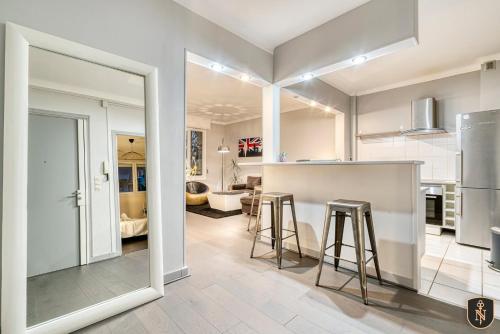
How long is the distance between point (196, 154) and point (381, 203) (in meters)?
6.20

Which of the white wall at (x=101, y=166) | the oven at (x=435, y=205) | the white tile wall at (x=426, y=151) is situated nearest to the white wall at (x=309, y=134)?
the white tile wall at (x=426, y=151)

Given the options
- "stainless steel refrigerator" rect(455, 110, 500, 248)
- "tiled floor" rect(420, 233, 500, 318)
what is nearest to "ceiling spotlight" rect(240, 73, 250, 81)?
"tiled floor" rect(420, 233, 500, 318)

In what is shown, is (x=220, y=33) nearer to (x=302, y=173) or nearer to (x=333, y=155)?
(x=302, y=173)

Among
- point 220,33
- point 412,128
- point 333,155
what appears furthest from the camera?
point 333,155

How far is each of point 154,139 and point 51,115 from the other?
2.31 ft

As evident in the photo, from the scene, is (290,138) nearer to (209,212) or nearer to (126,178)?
(209,212)

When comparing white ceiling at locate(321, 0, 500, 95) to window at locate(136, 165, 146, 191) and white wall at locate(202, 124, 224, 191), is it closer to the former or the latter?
window at locate(136, 165, 146, 191)

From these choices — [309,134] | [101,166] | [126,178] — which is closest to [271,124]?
[126,178]

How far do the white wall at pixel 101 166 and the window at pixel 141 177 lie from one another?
20 cm

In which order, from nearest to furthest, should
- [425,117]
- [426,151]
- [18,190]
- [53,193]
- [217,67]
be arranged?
1. [18,190]
2. [53,193]
3. [217,67]
4. [425,117]
5. [426,151]

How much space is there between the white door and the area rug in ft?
11.0

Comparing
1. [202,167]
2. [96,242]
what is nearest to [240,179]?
[202,167]

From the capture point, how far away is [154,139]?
2.04 m

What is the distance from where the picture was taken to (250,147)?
7562 mm
